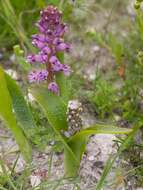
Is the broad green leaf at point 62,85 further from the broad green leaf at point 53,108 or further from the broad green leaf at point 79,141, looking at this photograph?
the broad green leaf at point 79,141

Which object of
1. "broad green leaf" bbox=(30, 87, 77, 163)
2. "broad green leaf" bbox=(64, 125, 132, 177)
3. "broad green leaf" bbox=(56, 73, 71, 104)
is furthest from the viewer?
"broad green leaf" bbox=(56, 73, 71, 104)

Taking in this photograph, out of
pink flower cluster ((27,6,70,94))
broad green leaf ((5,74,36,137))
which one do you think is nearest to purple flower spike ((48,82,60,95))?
pink flower cluster ((27,6,70,94))

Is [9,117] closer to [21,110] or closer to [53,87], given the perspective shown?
[21,110]

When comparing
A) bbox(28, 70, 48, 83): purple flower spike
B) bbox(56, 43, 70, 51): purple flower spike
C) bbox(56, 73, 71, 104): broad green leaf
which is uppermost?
bbox(56, 43, 70, 51): purple flower spike

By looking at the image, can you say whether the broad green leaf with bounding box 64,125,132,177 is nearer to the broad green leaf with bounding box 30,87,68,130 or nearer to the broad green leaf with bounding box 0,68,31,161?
the broad green leaf with bounding box 30,87,68,130

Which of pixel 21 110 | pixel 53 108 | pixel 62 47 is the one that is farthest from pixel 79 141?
pixel 62 47

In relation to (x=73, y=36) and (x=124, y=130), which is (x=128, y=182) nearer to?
(x=124, y=130)
